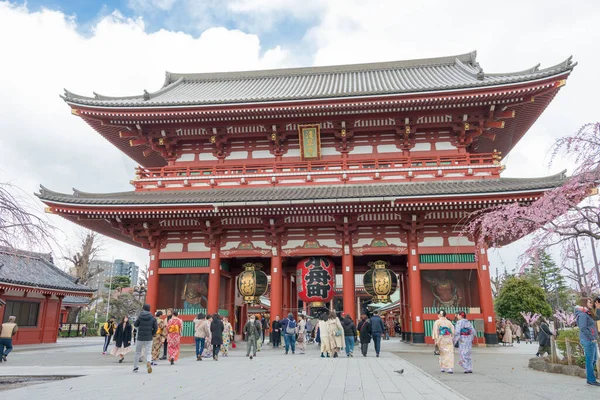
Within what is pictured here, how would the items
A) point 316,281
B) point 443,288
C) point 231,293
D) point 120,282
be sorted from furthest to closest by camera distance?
1. point 120,282
2. point 231,293
3. point 316,281
4. point 443,288

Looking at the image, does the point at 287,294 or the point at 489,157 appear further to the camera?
the point at 287,294

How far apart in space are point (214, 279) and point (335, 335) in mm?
6396

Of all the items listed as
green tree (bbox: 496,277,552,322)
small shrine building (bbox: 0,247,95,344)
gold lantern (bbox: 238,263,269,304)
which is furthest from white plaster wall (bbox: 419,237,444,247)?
small shrine building (bbox: 0,247,95,344)

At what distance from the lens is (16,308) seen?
23641 millimetres

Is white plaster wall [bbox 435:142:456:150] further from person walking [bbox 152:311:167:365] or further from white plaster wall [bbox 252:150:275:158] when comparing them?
person walking [bbox 152:311:167:365]

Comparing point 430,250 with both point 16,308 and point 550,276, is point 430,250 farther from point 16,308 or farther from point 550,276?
point 550,276

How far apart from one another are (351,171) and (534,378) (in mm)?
10839

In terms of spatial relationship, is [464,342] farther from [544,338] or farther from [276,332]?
Result: [276,332]

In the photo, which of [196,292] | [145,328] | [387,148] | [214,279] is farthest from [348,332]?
[387,148]

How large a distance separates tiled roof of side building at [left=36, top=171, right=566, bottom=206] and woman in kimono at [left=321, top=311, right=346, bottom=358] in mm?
4500

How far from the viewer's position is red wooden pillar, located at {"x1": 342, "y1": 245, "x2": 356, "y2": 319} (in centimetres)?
1667

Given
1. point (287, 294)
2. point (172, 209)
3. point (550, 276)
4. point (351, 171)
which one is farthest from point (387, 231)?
point (550, 276)

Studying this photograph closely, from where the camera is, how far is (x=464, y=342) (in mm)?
10445

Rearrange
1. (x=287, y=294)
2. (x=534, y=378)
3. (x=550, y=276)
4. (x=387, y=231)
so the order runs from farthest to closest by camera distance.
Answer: (x=550, y=276), (x=287, y=294), (x=387, y=231), (x=534, y=378)
